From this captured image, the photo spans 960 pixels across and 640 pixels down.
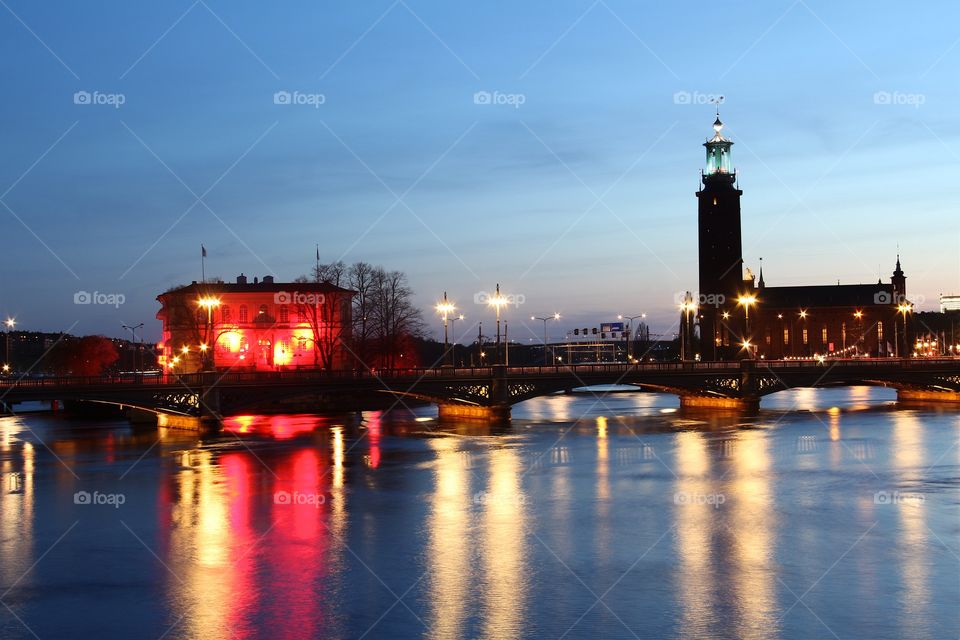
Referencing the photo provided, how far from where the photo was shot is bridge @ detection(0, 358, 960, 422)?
242 feet

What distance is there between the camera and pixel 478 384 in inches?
3388

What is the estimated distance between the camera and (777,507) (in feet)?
130

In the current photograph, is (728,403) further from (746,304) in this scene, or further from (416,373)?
(416,373)

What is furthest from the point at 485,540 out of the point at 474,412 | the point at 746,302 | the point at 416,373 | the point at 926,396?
the point at 926,396

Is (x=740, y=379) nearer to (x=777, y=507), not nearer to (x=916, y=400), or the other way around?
(x=916, y=400)

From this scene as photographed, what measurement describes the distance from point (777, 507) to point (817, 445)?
86.6 ft

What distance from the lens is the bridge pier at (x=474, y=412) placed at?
86.1 metres

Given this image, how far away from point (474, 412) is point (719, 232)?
97.6 meters

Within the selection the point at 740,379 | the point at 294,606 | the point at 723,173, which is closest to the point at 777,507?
the point at 294,606

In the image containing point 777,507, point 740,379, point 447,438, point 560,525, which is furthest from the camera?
point 740,379

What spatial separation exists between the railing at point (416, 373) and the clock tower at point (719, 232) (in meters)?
71.0

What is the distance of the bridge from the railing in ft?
0.31

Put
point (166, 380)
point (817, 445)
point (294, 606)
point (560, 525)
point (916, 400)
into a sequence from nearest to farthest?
1. point (294, 606)
2. point (560, 525)
3. point (817, 445)
4. point (166, 380)
5. point (916, 400)

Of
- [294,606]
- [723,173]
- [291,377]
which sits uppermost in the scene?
[723,173]
